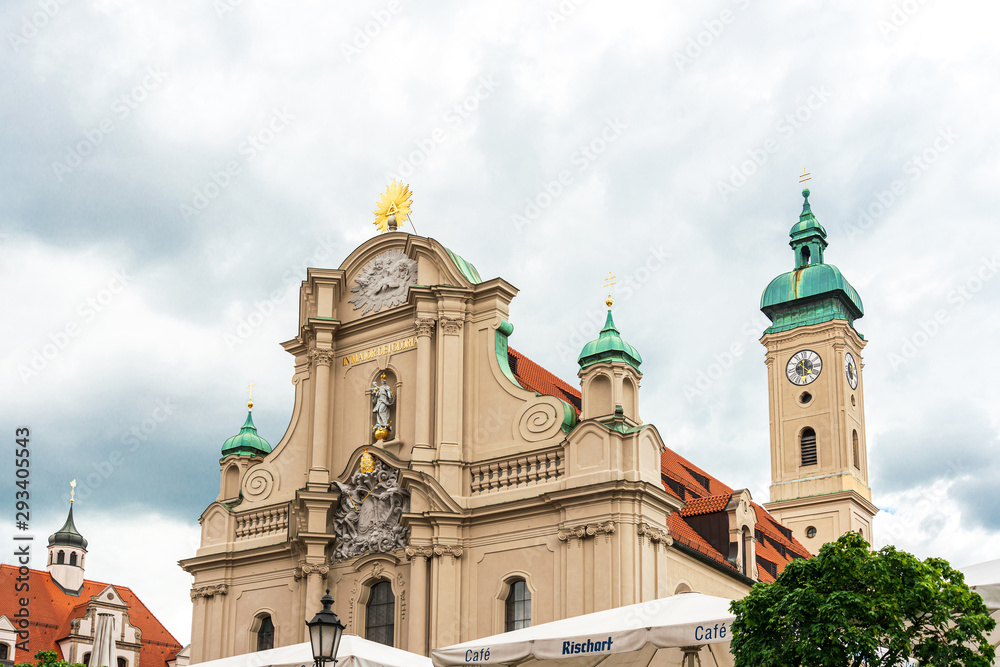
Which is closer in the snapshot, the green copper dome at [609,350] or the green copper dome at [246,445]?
the green copper dome at [609,350]

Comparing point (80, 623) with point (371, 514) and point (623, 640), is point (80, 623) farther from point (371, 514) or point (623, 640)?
point (623, 640)

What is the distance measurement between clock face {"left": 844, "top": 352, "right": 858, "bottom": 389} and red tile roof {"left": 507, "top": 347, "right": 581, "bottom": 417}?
899 inches

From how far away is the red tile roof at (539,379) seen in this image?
32.9 m

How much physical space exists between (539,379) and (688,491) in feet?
19.5

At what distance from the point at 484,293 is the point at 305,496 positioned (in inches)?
263

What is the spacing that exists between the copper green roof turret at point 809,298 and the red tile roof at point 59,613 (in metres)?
38.5

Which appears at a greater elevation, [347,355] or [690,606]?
[347,355]

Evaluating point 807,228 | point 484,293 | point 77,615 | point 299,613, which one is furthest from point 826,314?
point 77,615

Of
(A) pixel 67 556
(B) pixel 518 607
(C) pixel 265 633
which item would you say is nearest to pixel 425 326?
(B) pixel 518 607

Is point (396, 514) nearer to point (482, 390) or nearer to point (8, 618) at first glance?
point (482, 390)

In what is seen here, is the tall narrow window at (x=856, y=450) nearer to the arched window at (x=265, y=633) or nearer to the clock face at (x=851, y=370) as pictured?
the clock face at (x=851, y=370)

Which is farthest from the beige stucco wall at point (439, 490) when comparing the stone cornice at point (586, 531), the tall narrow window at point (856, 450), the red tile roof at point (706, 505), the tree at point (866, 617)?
the tall narrow window at point (856, 450)

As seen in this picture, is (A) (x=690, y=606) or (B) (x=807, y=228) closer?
(A) (x=690, y=606)

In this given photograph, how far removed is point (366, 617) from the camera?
29203mm
